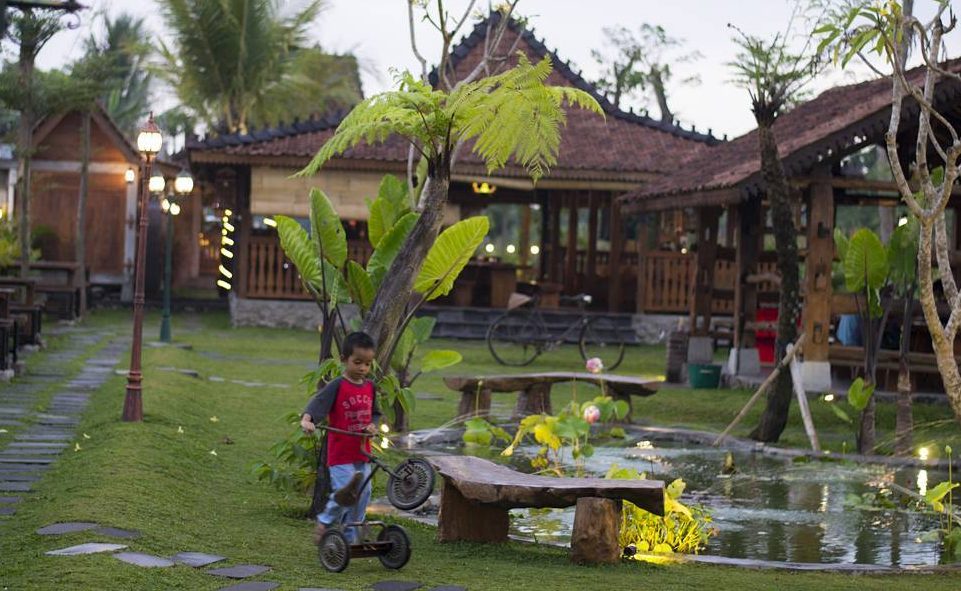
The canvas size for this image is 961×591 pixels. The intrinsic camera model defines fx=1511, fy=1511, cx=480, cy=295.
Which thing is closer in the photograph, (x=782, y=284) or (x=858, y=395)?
(x=858, y=395)

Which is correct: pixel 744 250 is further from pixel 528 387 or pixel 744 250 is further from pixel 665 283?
pixel 665 283

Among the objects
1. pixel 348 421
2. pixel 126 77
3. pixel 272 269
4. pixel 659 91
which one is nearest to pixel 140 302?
pixel 348 421

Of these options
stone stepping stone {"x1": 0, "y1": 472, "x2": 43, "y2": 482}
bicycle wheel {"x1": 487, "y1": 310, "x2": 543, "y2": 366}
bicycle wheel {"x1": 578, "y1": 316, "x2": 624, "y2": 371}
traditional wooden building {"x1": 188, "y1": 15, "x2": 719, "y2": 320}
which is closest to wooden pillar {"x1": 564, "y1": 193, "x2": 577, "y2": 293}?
traditional wooden building {"x1": 188, "y1": 15, "x2": 719, "y2": 320}

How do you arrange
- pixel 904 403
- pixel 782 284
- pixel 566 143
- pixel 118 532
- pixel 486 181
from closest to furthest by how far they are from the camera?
1. pixel 118 532
2. pixel 904 403
3. pixel 782 284
4. pixel 486 181
5. pixel 566 143

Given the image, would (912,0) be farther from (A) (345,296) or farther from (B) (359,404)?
(B) (359,404)

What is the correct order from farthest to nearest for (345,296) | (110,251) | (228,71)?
(228,71), (110,251), (345,296)

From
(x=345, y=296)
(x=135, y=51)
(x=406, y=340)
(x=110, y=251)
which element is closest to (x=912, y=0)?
(x=406, y=340)

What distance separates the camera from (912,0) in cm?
2223

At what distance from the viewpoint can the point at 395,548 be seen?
25.7 feet

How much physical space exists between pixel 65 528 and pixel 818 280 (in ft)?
38.4

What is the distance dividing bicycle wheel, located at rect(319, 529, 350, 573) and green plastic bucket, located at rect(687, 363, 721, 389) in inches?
504

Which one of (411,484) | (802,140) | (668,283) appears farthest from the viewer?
(668,283)

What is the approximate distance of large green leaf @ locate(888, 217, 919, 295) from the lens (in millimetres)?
14352

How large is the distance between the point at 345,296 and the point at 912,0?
14077 millimetres
